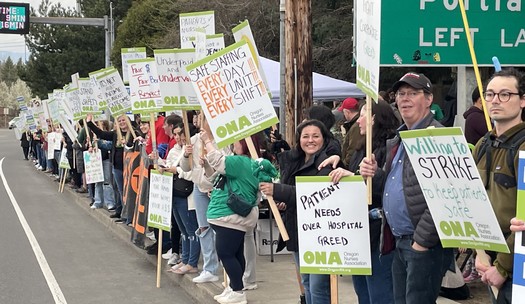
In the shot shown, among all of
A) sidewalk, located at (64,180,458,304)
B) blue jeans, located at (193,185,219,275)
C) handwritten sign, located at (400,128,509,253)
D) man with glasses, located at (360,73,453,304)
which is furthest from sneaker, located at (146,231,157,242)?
handwritten sign, located at (400,128,509,253)

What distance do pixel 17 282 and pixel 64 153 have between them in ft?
36.2

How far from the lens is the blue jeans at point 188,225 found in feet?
28.5

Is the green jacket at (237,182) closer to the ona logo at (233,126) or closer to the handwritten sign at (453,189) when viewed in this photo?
the ona logo at (233,126)

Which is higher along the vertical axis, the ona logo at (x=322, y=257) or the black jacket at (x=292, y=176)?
the black jacket at (x=292, y=176)

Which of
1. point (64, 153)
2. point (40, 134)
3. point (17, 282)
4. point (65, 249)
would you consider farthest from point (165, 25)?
point (17, 282)

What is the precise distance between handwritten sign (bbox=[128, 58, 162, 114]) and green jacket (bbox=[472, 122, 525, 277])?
616cm

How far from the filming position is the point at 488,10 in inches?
291

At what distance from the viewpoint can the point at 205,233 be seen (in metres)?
8.20

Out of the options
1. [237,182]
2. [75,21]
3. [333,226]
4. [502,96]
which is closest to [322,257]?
[333,226]

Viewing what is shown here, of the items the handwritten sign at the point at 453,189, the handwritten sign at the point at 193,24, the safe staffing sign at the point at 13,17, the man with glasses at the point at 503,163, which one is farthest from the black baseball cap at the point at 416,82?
the safe staffing sign at the point at 13,17

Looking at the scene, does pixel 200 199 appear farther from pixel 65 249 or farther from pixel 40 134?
pixel 40 134

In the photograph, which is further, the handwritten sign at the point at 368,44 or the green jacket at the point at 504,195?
the handwritten sign at the point at 368,44

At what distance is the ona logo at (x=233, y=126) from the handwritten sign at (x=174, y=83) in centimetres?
218

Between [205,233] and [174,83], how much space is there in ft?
5.54
